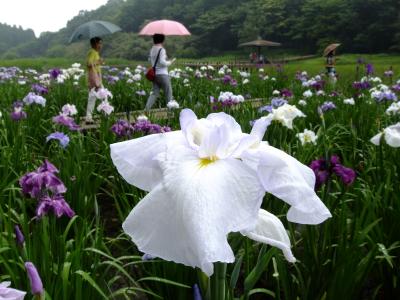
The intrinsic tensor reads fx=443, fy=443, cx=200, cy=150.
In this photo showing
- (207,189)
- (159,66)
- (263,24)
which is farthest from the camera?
(263,24)

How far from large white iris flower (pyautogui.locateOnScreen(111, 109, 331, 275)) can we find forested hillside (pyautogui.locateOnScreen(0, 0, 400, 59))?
38924 mm

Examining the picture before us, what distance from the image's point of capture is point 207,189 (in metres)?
0.68

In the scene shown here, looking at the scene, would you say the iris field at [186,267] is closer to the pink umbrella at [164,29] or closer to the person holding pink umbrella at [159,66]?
the person holding pink umbrella at [159,66]

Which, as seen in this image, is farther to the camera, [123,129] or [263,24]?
[263,24]

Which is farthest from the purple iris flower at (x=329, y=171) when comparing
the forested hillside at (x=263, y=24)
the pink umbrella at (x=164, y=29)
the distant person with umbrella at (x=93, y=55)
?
the forested hillside at (x=263, y=24)

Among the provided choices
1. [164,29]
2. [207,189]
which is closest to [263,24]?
[164,29]

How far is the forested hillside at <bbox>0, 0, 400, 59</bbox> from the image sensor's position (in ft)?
131

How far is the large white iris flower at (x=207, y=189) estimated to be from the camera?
25.7 inches

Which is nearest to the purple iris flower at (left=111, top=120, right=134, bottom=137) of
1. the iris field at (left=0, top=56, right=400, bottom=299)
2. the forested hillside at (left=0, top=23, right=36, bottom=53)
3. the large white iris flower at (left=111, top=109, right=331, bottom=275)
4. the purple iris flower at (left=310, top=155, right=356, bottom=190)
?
the iris field at (left=0, top=56, right=400, bottom=299)

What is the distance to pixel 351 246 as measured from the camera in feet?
5.64

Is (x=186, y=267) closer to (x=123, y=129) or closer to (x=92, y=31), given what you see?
(x=123, y=129)

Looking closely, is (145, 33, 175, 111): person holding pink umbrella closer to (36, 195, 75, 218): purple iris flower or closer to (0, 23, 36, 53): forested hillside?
(36, 195, 75, 218): purple iris flower

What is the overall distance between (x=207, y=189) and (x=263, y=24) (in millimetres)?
55962

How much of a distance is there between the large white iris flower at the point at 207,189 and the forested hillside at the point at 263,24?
38.9 m
